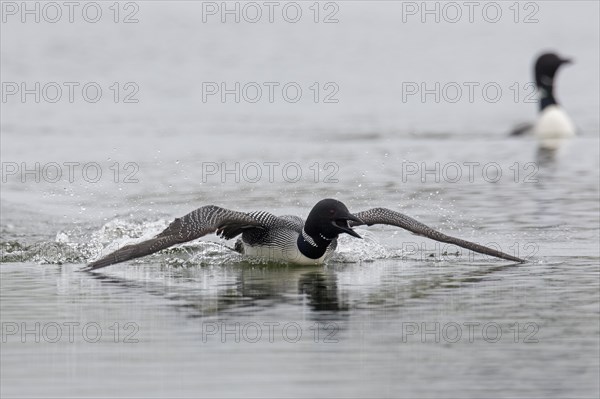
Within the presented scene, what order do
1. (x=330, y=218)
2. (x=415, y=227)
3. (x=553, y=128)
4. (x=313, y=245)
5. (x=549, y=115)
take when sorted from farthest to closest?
(x=549, y=115) < (x=553, y=128) < (x=415, y=227) < (x=313, y=245) < (x=330, y=218)

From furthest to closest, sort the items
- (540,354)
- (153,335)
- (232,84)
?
(232,84) < (153,335) < (540,354)

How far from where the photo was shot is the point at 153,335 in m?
9.46

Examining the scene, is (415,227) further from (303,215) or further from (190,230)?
(303,215)

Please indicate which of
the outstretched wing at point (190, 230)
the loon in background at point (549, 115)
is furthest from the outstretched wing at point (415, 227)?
the loon in background at point (549, 115)

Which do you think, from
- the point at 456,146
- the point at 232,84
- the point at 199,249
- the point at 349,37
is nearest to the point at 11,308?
the point at 199,249

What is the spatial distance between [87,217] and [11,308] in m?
5.59

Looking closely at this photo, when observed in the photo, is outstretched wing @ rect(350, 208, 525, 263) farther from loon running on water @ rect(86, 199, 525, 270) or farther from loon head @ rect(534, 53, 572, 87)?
loon head @ rect(534, 53, 572, 87)

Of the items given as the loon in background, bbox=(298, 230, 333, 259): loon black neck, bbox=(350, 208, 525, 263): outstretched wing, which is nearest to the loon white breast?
the loon in background

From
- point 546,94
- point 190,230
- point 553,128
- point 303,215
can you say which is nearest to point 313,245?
point 190,230

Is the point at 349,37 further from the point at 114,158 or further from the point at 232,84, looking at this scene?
the point at 114,158

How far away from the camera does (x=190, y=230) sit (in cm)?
1210

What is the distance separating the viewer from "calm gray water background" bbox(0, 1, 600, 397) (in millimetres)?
8547

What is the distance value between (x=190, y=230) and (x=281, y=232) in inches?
43.9

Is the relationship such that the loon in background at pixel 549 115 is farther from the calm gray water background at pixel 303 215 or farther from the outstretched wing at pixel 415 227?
the outstretched wing at pixel 415 227
